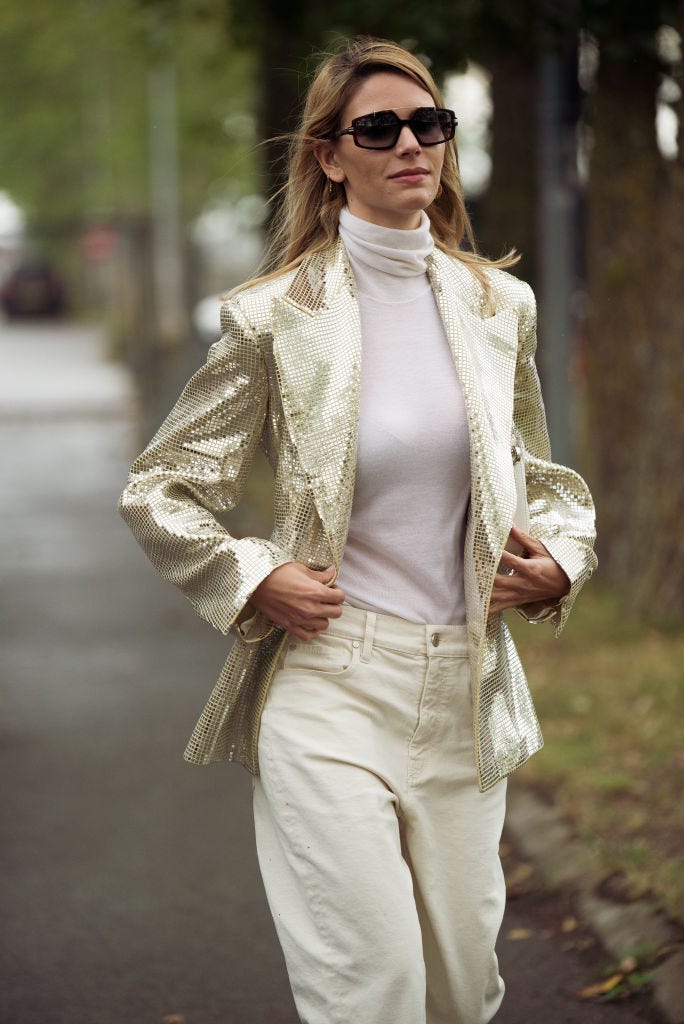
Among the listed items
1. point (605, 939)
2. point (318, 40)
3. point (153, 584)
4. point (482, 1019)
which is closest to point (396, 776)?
point (482, 1019)

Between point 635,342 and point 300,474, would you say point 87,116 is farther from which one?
point 300,474

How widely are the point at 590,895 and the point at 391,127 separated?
8.83ft

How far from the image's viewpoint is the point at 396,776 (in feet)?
10.4

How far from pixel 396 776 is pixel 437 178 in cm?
111

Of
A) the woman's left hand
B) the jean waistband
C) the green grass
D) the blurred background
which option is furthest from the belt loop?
the green grass

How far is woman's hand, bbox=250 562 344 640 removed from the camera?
3066mm

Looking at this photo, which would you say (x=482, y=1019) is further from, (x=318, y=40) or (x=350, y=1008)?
(x=318, y=40)

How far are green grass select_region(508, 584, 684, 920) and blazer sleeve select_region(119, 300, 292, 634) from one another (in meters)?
2.07

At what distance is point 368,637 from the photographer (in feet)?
10.3

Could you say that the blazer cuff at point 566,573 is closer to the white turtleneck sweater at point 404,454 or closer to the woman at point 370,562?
the woman at point 370,562

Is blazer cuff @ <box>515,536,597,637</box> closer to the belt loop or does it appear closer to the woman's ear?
the belt loop

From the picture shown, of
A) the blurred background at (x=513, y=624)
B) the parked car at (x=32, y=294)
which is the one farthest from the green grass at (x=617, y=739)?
the parked car at (x=32, y=294)

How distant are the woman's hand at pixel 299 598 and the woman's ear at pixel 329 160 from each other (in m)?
0.76

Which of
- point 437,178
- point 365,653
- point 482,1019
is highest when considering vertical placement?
point 437,178
